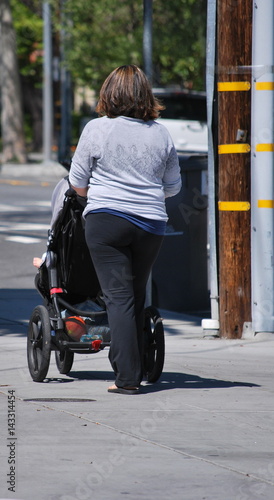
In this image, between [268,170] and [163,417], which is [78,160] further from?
[268,170]

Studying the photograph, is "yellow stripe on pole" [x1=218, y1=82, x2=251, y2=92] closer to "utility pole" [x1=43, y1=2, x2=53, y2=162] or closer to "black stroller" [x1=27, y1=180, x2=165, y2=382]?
"black stroller" [x1=27, y1=180, x2=165, y2=382]

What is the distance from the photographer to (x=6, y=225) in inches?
635

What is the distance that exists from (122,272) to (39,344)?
0.78 metres

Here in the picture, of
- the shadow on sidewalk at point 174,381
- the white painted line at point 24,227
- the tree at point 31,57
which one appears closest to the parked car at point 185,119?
the white painted line at point 24,227

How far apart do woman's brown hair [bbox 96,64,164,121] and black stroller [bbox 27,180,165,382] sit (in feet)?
2.05

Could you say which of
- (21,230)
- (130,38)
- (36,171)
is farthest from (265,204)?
(130,38)

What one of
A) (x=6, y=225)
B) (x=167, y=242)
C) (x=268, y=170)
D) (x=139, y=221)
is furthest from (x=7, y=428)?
(x=6, y=225)

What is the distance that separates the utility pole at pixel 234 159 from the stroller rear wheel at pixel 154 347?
1.85 meters

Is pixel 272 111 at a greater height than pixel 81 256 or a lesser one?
greater

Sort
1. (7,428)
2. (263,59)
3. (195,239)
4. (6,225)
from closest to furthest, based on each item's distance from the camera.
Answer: (7,428)
(263,59)
(195,239)
(6,225)

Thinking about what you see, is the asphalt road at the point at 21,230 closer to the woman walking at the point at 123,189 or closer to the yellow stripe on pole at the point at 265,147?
the yellow stripe on pole at the point at 265,147

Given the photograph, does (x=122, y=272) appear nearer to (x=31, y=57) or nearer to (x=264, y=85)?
(x=264, y=85)

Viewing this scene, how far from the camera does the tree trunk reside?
32938mm

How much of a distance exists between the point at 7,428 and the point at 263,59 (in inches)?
151
